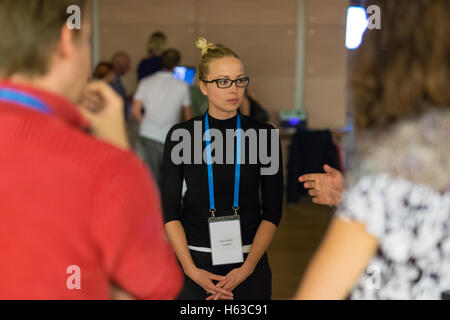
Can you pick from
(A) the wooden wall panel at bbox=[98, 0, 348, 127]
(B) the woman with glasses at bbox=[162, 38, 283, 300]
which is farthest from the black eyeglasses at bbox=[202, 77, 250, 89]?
(A) the wooden wall panel at bbox=[98, 0, 348, 127]

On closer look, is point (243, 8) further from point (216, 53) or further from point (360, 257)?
point (360, 257)

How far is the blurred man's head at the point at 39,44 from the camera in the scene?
90 cm

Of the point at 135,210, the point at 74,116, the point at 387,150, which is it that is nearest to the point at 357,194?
the point at 387,150

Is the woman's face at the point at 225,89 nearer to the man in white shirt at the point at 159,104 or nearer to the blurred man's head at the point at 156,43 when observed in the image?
the man in white shirt at the point at 159,104

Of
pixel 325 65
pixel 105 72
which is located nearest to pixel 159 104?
pixel 105 72

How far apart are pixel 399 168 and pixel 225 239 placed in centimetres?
118

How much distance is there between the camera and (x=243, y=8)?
23.4 feet

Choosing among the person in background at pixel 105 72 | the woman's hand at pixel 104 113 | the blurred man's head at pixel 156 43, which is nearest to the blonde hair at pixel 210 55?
the woman's hand at pixel 104 113

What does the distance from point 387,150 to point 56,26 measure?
611 mm

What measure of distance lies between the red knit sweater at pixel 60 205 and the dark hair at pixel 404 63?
0.44m

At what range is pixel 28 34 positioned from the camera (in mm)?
900

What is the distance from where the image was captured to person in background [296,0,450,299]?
937 millimetres

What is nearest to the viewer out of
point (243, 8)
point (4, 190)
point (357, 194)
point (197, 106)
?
point (4, 190)

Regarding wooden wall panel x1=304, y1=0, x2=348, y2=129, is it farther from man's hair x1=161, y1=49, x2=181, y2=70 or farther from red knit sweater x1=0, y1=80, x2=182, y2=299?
red knit sweater x1=0, y1=80, x2=182, y2=299
